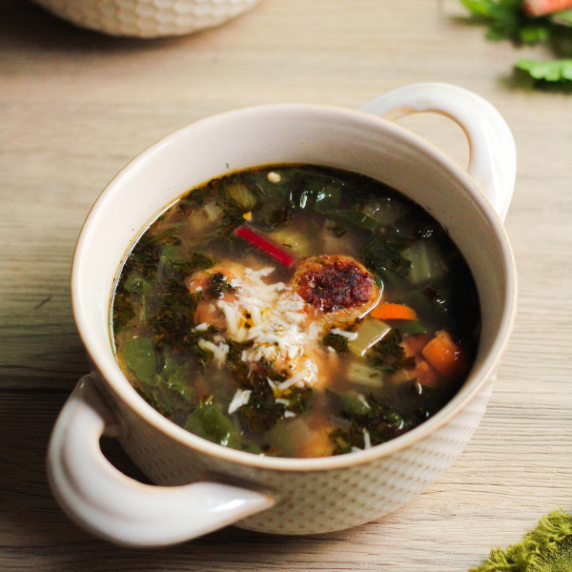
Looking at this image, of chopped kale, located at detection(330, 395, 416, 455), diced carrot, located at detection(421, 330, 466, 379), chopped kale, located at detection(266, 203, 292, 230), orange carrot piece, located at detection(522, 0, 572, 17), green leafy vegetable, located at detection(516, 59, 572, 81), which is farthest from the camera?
orange carrot piece, located at detection(522, 0, 572, 17)

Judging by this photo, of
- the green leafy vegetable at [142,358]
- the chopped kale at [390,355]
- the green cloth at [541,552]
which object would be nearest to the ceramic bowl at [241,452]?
the green leafy vegetable at [142,358]

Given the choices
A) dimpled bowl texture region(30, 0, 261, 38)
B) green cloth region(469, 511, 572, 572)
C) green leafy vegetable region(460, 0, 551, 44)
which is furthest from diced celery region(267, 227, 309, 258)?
green leafy vegetable region(460, 0, 551, 44)

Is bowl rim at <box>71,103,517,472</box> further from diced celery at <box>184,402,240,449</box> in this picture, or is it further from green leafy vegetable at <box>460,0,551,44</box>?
green leafy vegetable at <box>460,0,551,44</box>

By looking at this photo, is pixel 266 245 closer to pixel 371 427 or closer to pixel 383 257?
pixel 383 257

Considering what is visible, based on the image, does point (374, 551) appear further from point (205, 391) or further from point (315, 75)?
point (315, 75)

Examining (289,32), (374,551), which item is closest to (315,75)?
(289,32)

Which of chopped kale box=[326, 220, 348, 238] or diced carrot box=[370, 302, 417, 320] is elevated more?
chopped kale box=[326, 220, 348, 238]

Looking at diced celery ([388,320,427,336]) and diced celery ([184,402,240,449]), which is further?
diced celery ([388,320,427,336])
